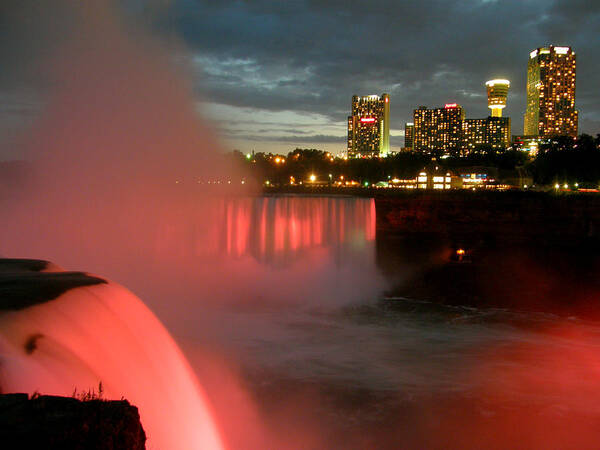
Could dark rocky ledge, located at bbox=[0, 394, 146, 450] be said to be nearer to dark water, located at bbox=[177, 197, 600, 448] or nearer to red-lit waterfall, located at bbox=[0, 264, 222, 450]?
red-lit waterfall, located at bbox=[0, 264, 222, 450]

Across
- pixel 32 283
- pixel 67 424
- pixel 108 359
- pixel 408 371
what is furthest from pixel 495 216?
pixel 67 424

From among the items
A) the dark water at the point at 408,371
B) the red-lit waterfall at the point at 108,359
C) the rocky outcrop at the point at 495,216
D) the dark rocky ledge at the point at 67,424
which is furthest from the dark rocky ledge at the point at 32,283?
the rocky outcrop at the point at 495,216

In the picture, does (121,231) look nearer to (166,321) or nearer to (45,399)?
(166,321)

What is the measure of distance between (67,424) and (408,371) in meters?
10.7

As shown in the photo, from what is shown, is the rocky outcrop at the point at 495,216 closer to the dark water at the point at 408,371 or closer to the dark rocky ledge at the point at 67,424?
the dark water at the point at 408,371

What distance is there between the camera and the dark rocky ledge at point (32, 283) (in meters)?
6.62

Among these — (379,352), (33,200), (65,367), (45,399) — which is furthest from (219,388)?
(33,200)

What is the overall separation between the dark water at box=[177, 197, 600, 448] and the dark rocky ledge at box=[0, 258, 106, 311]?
414cm

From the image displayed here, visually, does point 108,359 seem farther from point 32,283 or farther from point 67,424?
point 67,424

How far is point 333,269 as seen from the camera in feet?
112

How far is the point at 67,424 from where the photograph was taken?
137 inches

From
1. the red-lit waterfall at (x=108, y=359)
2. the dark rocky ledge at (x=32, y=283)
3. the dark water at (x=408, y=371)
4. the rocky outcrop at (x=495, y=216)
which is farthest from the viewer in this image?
the rocky outcrop at (x=495, y=216)

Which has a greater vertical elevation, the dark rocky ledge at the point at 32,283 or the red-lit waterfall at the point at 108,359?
the dark rocky ledge at the point at 32,283

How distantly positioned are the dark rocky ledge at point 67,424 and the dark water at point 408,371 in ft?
20.1
